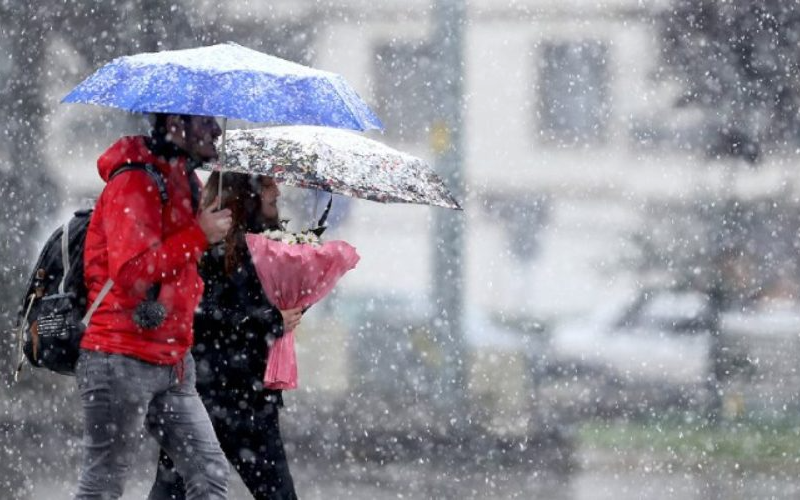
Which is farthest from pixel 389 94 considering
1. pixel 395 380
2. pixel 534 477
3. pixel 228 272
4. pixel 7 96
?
pixel 228 272

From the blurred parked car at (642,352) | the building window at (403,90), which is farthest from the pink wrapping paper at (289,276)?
the building window at (403,90)

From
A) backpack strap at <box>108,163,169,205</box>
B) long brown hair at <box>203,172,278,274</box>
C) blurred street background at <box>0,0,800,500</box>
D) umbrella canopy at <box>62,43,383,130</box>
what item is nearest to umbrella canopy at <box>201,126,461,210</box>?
long brown hair at <box>203,172,278,274</box>

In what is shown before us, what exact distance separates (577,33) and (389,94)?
7.49 feet

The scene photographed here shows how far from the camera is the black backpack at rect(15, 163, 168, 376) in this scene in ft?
14.7

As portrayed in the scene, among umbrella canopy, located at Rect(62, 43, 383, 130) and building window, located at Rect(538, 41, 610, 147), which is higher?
building window, located at Rect(538, 41, 610, 147)

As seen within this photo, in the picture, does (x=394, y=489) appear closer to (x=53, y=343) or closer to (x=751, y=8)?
(x=53, y=343)

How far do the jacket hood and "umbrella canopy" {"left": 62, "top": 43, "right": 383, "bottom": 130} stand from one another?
104mm

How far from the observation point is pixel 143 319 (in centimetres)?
443

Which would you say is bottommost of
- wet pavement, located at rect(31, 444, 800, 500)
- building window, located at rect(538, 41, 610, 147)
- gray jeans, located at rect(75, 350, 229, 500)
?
gray jeans, located at rect(75, 350, 229, 500)

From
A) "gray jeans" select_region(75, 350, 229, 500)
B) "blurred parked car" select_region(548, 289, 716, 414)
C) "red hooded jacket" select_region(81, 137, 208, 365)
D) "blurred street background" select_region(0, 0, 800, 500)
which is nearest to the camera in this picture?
"red hooded jacket" select_region(81, 137, 208, 365)

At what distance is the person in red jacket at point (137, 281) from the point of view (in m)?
4.36

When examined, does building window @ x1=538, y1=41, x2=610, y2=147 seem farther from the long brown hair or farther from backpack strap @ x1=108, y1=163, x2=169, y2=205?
backpack strap @ x1=108, y1=163, x2=169, y2=205

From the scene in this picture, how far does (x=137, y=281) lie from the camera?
435cm

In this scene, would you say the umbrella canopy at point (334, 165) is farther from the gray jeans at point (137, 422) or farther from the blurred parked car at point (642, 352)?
the blurred parked car at point (642, 352)
